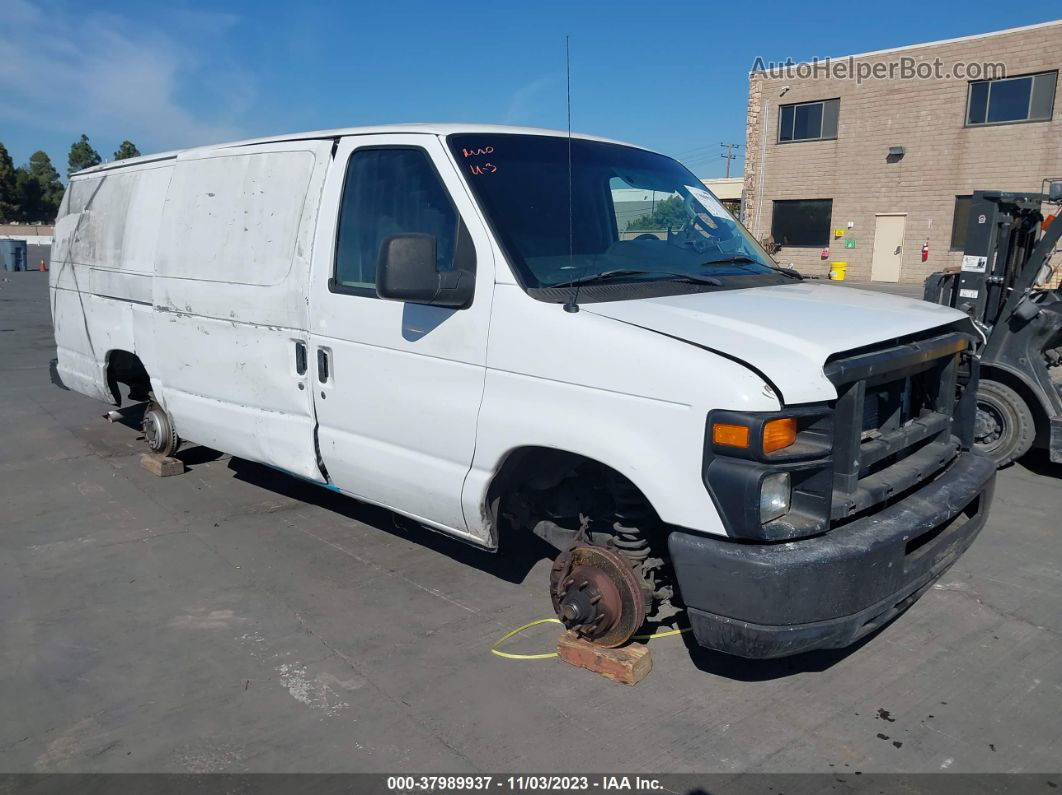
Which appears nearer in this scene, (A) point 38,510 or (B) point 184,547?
(B) point 184,547

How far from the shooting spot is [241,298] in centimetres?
476

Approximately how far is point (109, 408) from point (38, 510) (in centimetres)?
349

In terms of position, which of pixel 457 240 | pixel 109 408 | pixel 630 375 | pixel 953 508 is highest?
pixel 457 240

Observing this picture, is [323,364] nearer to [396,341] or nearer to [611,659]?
[396,341]

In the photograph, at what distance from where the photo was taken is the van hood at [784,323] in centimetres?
285

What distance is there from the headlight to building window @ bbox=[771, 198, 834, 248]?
30213 mm

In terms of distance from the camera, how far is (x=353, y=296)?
4.10 meters

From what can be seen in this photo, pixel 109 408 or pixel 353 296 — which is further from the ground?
pixel 353 296

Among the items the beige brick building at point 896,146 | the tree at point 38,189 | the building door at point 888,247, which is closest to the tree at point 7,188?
the tree at point 38,189

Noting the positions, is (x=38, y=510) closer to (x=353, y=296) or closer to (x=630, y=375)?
(x=353, y=296)

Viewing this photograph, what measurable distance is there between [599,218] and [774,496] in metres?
1.81

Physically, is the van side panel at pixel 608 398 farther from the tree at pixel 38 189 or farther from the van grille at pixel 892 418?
the tree at pixel 38 189
